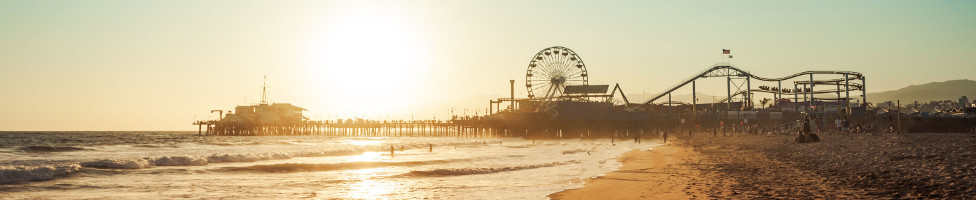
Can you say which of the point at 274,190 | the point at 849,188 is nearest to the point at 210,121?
the point at 274,190

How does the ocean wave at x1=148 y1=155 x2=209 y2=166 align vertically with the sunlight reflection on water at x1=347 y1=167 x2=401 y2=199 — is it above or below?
above

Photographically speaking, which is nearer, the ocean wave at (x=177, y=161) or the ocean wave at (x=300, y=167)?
the ocean wave at (x=300, y=167)

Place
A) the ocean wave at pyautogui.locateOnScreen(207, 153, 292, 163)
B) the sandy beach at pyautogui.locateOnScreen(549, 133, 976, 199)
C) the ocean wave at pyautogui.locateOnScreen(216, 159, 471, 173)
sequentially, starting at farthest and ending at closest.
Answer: the ocean wave at pyautogui.locateOnScreen(207, 153, 292, 163)
the ocean wave at pyautogui.locateOnScreen(216, 159, 471, 173)
the sandy beach at pyautogui.locateOnScreen(549, 133, 976, 199)

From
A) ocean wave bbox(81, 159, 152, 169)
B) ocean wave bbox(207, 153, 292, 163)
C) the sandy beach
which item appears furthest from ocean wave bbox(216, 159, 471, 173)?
the sandy beach

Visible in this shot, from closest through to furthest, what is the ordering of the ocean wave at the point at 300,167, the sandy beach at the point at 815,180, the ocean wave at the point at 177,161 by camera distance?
the sandy beach at the point at 815,180 < the ocean wave at the point at 300,167 < the ocean wave at the point at 177,161

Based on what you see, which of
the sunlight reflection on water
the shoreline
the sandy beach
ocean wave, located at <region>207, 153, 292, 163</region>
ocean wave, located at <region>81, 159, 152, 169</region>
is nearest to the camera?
the sandy beach

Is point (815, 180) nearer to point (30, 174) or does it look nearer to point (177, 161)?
point (30, 174)

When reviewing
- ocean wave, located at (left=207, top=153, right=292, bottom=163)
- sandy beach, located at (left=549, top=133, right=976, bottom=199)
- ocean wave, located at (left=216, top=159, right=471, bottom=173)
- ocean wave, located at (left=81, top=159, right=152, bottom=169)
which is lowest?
ocean wave, located at (left=216, top=159, right=471, bottom=173)

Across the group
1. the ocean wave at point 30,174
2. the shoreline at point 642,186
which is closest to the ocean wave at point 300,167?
the ocean wave at point 30,174

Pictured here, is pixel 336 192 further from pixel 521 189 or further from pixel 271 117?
pixel 271 117

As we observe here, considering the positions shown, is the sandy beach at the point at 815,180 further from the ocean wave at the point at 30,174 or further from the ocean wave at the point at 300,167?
the ocean wave at the point at 30,174

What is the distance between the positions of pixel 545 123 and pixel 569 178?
73927 mm

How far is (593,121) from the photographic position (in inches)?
3777

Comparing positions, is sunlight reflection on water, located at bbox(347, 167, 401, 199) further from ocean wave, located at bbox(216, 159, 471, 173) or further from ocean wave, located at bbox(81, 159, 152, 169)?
ocean wave, located at bbox(81, 159, 152, 169)
